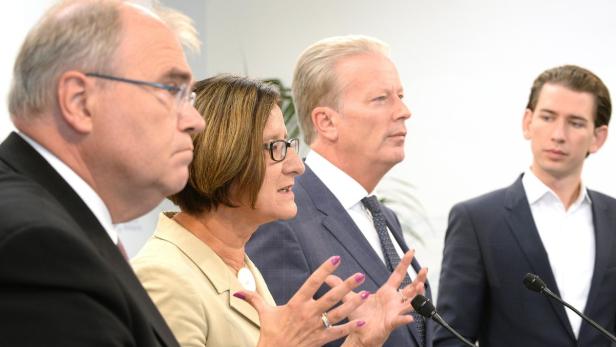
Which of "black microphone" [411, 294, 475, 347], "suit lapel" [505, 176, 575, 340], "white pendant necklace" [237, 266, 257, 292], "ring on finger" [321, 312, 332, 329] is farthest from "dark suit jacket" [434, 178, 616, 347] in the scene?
"ring on finger" [321, 312, 332, 329]

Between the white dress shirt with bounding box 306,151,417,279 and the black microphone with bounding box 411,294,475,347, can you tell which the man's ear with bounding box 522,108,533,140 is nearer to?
the white dress shirt with bounding box 306,151,417,279

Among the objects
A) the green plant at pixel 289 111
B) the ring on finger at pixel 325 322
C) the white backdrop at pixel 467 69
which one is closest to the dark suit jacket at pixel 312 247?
the ring on finger at pixel 325 322

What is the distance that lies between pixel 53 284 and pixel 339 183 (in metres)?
1.78

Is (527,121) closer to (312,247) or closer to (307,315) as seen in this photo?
(312,247)

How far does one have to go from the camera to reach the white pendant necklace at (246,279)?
2.16 m

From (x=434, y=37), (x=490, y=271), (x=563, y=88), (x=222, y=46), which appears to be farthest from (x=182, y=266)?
(x=222, y=46)

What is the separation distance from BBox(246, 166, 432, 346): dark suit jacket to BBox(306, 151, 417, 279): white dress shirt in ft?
0.22

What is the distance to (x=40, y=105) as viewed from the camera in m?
1.39

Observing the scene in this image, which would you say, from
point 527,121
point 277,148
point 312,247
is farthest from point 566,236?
point 277,148

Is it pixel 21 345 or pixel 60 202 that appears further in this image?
pixel 60 202

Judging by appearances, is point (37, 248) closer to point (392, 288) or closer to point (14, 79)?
point (14, 79)

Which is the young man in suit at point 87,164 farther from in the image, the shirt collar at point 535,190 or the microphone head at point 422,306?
the shirt collar at point 535,190

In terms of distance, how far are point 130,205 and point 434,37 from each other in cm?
450

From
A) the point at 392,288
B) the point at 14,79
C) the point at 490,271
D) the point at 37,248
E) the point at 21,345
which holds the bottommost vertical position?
the point at 490,271
